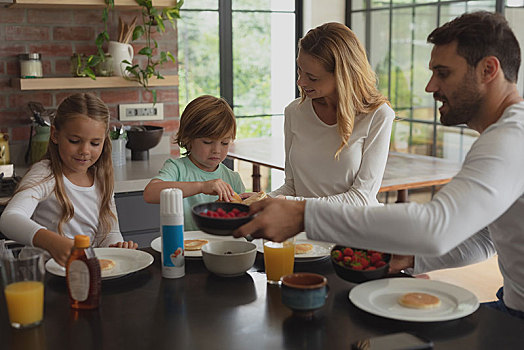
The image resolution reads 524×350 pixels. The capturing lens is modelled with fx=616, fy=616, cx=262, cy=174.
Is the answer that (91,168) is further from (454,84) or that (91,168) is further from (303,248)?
(454,84)

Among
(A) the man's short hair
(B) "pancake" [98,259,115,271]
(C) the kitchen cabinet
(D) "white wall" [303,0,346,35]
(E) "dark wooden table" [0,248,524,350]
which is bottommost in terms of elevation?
(C) the kitchen cabinet

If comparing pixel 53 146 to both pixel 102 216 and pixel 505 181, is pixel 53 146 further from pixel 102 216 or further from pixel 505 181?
→ pixel 505 181

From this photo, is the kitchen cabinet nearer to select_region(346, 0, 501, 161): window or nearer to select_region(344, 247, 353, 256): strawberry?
select_region(344, 247, 353, 256): strawberry

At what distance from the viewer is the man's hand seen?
1.42 metres

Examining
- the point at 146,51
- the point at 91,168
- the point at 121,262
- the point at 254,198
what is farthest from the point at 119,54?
the point at 121,262

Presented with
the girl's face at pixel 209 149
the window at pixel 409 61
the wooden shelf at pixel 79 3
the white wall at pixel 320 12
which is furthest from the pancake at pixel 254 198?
the white wall at pixel 320 12

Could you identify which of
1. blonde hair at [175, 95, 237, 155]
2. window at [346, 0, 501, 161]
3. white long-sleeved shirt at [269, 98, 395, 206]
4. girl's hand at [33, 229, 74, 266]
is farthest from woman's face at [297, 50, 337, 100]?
window at [346, 0, 501, 161]

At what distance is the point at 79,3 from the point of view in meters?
3.20

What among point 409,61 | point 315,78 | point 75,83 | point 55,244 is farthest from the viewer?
point 409,61

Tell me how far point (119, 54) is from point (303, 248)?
202 cm

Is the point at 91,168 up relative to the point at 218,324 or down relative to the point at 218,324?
up

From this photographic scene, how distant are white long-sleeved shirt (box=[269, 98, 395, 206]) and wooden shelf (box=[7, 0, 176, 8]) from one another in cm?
134

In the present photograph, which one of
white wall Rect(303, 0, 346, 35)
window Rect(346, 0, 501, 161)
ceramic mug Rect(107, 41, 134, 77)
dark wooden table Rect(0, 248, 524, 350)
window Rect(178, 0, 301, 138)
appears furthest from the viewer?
white wall Rect(303, 0, 346, 35)

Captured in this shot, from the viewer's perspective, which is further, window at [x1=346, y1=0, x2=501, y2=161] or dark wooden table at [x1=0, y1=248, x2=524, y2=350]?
window at [x1=346, y1=0, x2=501, y2=161]
